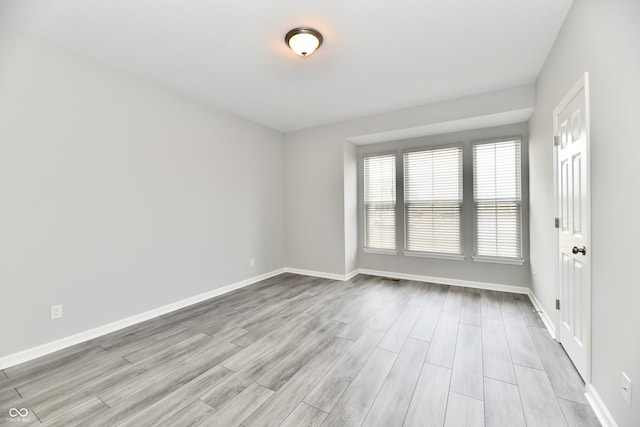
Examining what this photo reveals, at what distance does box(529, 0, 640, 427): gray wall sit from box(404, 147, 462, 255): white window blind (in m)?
2.30

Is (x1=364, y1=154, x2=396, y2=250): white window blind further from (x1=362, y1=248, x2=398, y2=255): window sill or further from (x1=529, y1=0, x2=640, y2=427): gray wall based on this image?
(x1=529, y1=0, x2=640, y2=427): gray wall

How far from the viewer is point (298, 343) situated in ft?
8.18

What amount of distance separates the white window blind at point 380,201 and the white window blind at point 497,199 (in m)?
1.35

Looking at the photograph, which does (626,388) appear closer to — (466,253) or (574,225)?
(574,225)

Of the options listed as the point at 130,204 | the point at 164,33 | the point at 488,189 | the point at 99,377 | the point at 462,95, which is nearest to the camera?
the point at 99,377

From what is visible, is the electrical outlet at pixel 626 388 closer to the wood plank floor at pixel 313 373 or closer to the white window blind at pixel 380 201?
the wood plank floor at pixel 313 373

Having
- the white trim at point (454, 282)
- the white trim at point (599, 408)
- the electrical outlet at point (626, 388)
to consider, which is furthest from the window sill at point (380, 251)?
the electrical outlet at point (626, 388)

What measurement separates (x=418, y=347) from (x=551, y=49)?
3205mm

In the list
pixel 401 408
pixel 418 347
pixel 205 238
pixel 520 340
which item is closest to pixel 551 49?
pixel 520 340

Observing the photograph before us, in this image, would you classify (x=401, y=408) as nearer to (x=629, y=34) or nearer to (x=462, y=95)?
(x=629, y=34)

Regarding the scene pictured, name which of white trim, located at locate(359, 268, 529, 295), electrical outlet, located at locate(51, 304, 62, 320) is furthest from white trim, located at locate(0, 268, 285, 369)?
white trim, located at locate(359, 268, 529, 295)

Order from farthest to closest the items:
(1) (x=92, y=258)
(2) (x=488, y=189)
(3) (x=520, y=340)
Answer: (2) (x=488, y=189), (1) (x=92, y=258), (3) (x=520, y=340)

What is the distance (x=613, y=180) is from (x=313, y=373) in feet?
7.63

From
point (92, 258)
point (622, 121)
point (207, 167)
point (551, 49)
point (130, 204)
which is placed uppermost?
point (551, 49)
